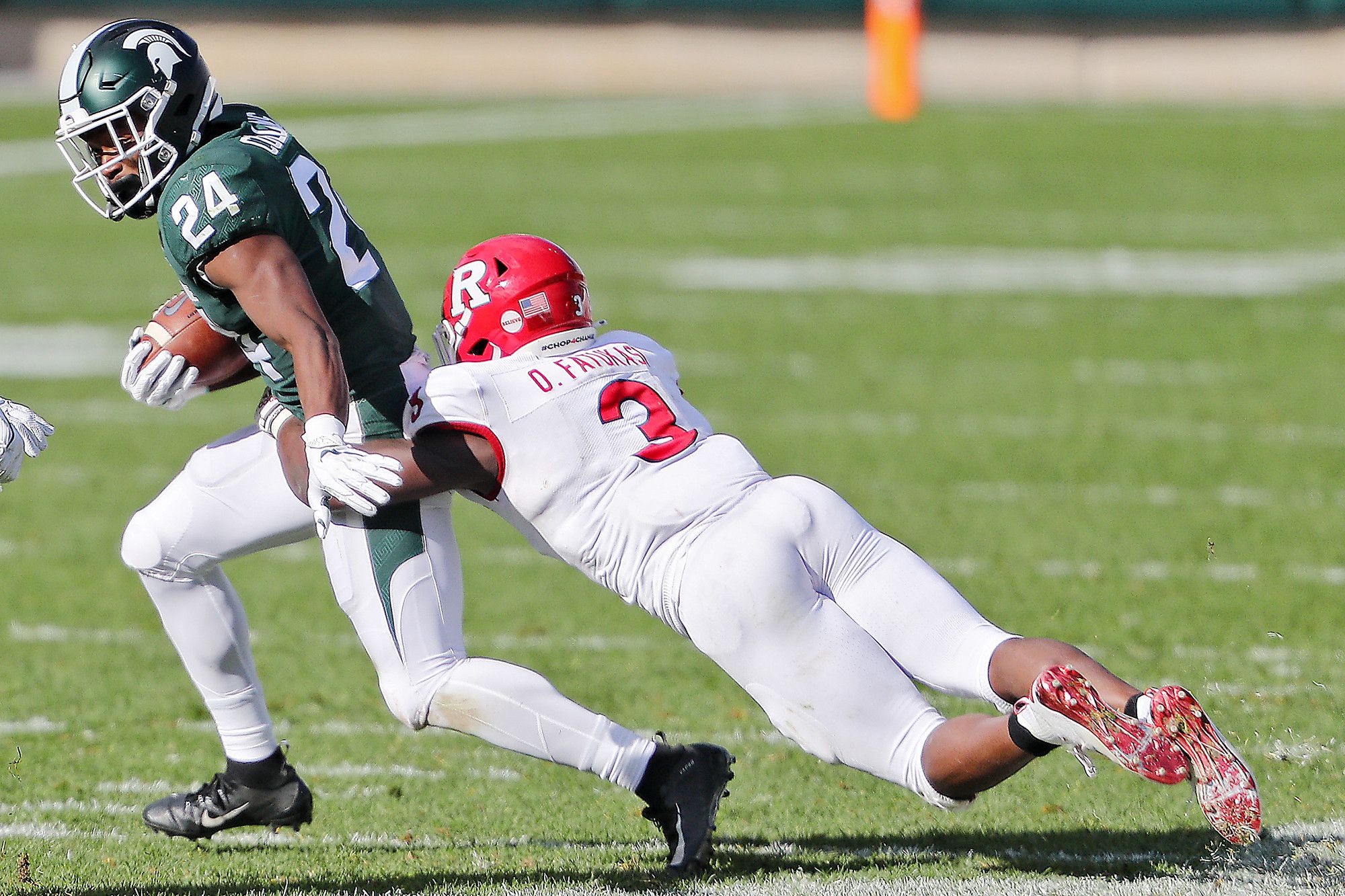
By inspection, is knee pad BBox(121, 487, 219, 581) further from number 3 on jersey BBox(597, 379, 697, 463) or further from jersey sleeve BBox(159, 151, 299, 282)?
number 3 on jersey BBox(597, 379, 697, 463)

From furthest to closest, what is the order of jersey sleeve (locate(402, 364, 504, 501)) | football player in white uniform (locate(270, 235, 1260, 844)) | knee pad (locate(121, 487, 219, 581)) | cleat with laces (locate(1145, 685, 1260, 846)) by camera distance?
knee pad (locate(121, 487, 219, 581))
jersey sleeve (locate(402, 364, 504, 501))
football player in white uniform (locate(270, 235, 1260, 844))
cleat with laces (locate(1145, 685, 1260, 846))

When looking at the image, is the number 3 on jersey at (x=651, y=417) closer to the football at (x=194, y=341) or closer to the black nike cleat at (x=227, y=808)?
the football at (x=194, y=341)

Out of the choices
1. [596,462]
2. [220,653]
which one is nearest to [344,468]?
[596,462]

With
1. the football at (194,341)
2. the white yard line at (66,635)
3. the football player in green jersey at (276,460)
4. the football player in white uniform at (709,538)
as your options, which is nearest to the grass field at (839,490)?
the white yard line at (66,635)

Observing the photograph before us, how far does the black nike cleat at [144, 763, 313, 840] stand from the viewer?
4.02m

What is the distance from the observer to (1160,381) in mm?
9148

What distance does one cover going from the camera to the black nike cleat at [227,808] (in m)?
4.02

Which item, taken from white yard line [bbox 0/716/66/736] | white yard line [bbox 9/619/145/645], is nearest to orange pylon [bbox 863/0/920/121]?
white yard line [bbox 9/619/145/645]

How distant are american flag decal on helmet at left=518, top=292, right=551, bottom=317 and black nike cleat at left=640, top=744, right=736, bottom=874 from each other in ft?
3.03

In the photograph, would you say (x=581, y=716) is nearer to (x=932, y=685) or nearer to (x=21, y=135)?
(x=932, y=685)

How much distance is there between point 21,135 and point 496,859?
1729 centimetres

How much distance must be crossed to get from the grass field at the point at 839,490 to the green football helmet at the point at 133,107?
140 cm

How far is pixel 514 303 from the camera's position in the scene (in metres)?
3.84

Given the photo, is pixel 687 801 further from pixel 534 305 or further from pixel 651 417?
pixel 534 305
